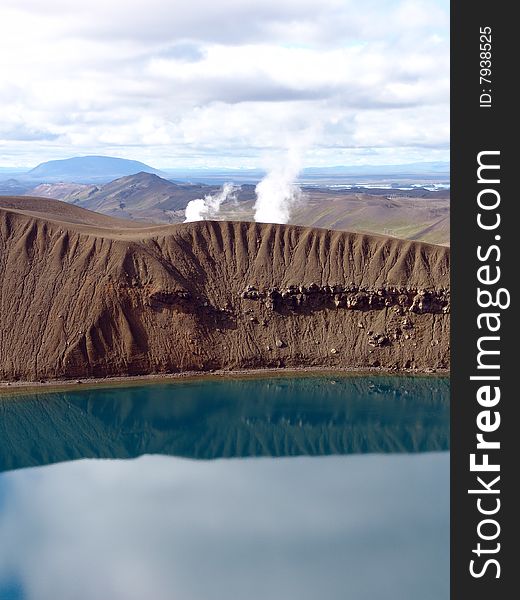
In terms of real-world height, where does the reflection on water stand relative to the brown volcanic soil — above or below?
below

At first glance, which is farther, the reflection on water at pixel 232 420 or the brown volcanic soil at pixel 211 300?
the brown volcanic soil at pixel 211 300

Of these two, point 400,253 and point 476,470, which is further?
point 400,253

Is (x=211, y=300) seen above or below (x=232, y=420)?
above

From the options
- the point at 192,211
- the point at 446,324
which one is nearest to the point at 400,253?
the point at 446,324

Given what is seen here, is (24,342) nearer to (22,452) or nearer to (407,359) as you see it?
(22,452)

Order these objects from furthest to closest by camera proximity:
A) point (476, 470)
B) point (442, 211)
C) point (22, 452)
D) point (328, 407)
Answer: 1. point (442, 211)
2. point (328, 407)
3. point (22, 452)
4. point (476, 470)

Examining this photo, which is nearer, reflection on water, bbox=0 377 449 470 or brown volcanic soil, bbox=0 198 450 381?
reflection on water, bbox=0 377 449 470

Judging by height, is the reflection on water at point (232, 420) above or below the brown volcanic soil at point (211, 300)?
below

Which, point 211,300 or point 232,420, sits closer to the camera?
point 232,420
